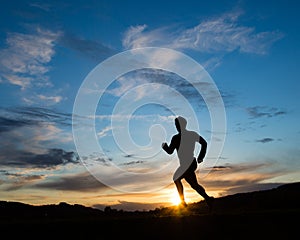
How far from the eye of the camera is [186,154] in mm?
13242

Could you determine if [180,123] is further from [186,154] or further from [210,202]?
[210,202]

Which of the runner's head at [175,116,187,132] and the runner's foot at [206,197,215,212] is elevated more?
the runner's head at [175,116,187,132]

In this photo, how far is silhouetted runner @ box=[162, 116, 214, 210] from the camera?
13.0 m

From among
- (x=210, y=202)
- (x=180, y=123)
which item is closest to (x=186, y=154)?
(x=180, y=123)

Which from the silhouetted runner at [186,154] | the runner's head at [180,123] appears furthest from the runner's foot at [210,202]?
the runner's head at [180,123]

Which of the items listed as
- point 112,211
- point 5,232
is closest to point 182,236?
point 5,232

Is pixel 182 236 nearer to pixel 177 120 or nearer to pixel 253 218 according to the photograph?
pixel 253 218

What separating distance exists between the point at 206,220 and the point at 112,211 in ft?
26.1

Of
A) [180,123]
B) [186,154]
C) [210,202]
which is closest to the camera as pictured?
[210,202]

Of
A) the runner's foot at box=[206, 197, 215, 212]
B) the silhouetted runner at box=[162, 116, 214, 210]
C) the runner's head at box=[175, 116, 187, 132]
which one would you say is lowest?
the runner's foot at box=[206, 197, 215, 212]

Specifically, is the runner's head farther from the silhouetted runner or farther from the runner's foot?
the runner's foot

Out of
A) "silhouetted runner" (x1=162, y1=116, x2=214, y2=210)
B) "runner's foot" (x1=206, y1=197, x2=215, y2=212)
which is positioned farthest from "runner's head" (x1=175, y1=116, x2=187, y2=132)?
"runner's foot" (x1=206, y1=197, x2=215, y2=212)

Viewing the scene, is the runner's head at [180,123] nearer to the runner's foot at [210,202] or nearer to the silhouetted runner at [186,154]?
the silhouetted runner at [186,154]

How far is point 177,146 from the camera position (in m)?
13.4
